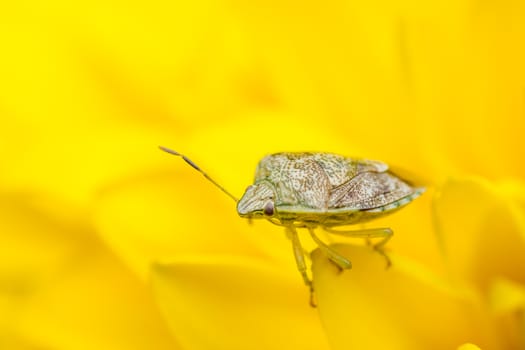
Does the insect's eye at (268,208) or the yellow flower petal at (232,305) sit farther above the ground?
the insect's eye at (268,208)

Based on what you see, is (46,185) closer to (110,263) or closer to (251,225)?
(110,263)

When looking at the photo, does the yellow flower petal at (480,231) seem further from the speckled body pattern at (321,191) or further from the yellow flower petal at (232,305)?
the yellow flower petal at (232,305)

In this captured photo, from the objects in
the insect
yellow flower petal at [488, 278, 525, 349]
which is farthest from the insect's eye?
yellow flower petal at [488, 278, 525, 349]

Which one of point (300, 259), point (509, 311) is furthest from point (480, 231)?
point (300, 259)

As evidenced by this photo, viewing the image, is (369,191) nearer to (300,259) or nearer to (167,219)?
(300,259)

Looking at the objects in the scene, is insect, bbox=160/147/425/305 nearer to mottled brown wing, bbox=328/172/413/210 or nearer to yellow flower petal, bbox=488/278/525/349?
mottled brown wing, bbox=328/172/413/210

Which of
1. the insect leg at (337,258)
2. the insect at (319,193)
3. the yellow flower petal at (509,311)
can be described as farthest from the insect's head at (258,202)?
the yellow flower petal at (509,311)

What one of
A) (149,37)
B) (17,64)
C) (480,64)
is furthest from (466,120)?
(17,64)

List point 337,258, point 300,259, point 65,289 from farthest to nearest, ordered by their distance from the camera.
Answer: point 65,289
point 300,259
point 337,258
